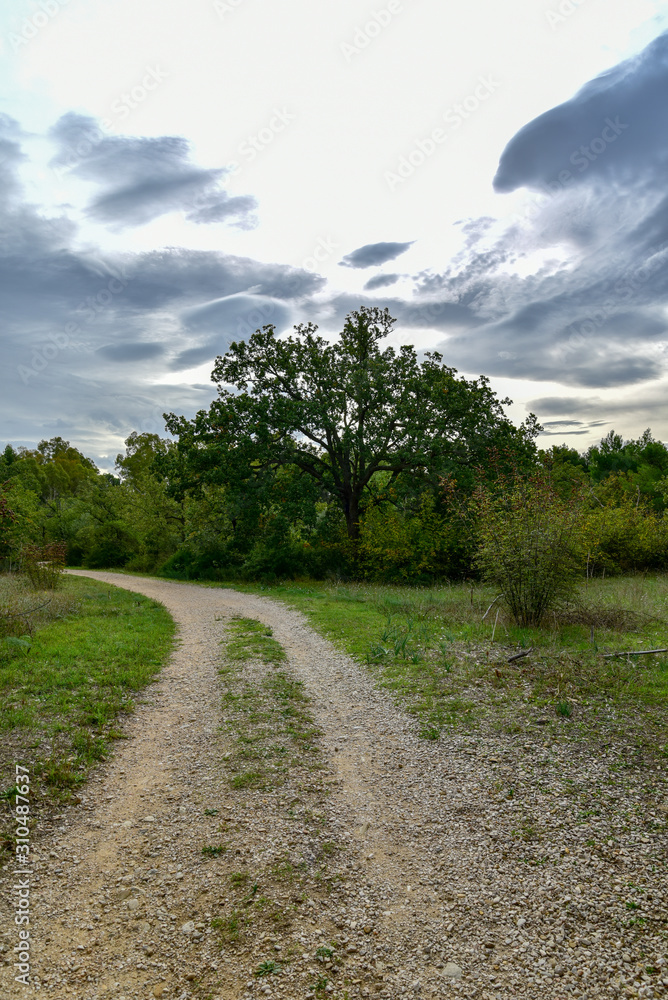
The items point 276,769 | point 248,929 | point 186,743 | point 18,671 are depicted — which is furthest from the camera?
point 18,671

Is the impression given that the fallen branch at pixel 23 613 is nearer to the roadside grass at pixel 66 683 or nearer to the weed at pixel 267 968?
the roadside grass at pixel 66 683

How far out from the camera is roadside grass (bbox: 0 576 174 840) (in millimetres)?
5586

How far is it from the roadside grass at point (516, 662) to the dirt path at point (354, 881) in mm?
856

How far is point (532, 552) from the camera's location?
10586mm

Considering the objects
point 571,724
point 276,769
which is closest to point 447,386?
point 571,724

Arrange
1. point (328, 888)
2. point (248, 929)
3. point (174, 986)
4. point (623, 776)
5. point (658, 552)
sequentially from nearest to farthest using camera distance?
point (174, 986) → point (248, 929) → point (328, 888) → point (623, 776) → point (658, 552)

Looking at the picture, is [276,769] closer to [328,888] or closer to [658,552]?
[328,888]

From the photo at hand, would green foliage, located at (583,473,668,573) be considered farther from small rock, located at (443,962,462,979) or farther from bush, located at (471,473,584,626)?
small rock, located at (443,962,462,979)

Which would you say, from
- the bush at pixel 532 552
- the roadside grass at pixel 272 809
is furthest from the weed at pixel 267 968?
the bush at pixel 532 552

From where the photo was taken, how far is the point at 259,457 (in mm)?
23391

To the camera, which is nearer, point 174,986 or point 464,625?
point 174,986

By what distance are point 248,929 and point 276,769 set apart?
2.12 m

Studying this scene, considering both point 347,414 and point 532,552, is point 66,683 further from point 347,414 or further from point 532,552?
point 347,414

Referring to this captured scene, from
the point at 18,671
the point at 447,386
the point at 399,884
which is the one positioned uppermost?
the point at 447,386
